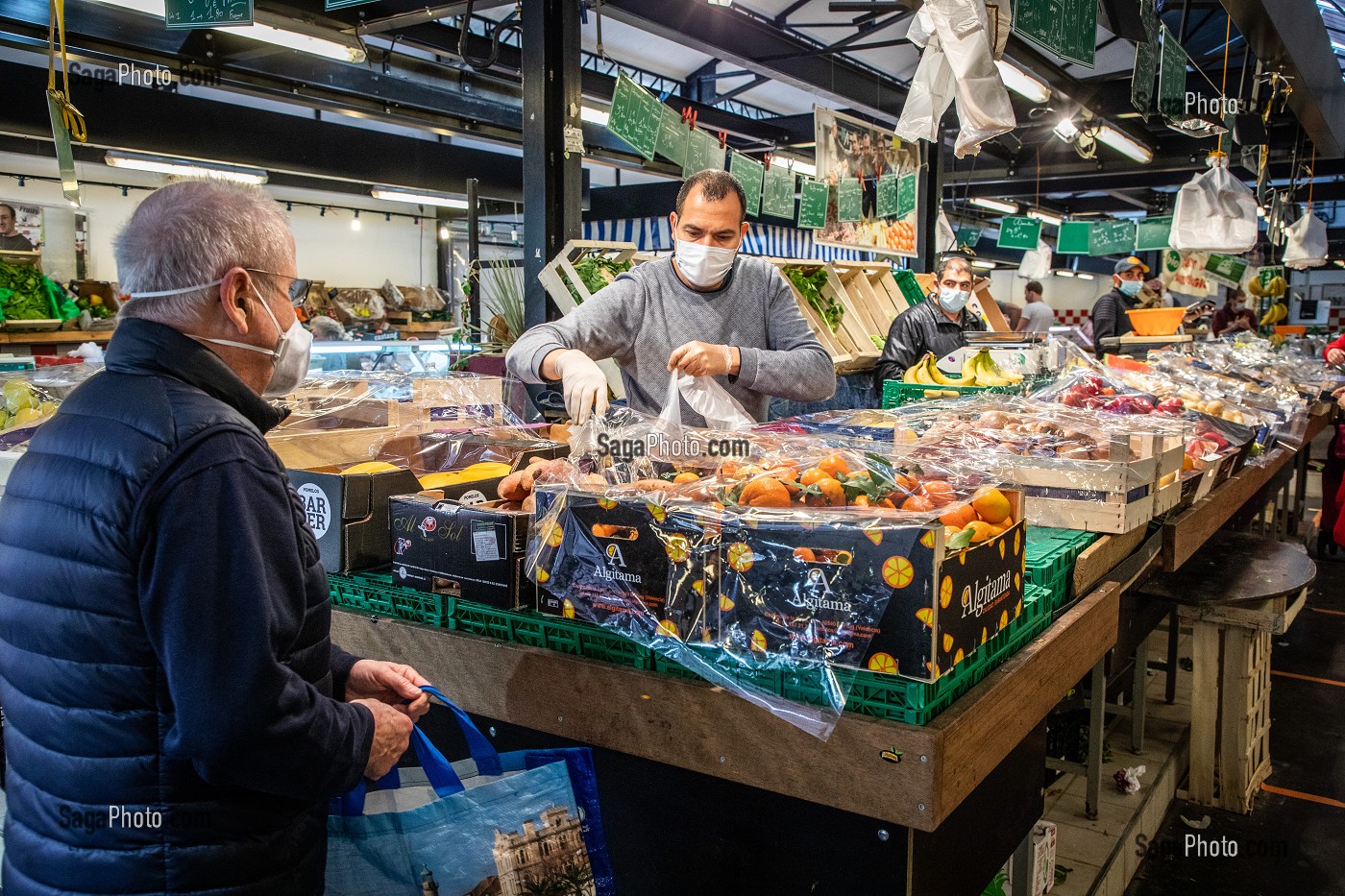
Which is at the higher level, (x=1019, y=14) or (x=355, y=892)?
(x=1019, y=14)

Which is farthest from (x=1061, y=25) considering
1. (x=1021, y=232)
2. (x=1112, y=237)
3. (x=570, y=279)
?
(x=1112, y=237)

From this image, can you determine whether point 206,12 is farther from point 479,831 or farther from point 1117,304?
point 1117,304

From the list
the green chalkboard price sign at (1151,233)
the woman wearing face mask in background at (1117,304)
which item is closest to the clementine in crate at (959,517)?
the woman wearing face mask in background at (1117,304)

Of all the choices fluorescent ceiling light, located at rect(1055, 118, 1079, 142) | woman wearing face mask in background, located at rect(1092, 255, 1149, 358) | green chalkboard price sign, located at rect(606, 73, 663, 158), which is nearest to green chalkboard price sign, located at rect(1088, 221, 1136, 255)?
woman wearing face mask in background, located at rect(1092, 255, 1149, 358)

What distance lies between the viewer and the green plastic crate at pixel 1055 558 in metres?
2.06

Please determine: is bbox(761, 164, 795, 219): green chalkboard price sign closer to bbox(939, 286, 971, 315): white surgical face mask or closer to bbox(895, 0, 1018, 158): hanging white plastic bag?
bbox(939, 286, 971, 315): white surgical face mask

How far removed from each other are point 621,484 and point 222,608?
0.79 metres

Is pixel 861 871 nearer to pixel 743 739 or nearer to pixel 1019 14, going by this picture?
pixel 743 739

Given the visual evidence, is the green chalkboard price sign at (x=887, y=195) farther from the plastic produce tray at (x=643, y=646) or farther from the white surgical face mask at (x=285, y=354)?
the white surgical face mask at (x=285, y=354)

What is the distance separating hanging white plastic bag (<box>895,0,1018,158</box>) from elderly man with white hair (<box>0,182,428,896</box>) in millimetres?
3048

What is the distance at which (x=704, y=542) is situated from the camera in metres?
1.61

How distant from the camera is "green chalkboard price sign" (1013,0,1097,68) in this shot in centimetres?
390

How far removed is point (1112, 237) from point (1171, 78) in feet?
23.9

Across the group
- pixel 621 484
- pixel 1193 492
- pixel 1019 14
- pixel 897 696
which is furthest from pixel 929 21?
pixel 897 696
